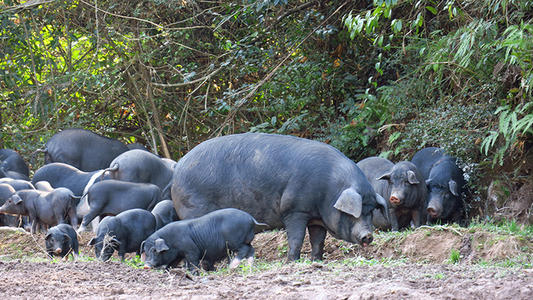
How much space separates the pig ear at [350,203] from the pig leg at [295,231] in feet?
1.22

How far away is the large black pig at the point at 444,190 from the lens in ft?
29.9

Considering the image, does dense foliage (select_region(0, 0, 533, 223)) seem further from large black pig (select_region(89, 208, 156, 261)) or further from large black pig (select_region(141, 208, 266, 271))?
large black pig (select_region(89, 208, 156, 261))

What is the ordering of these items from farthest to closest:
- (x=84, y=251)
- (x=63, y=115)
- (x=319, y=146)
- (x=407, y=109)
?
(x=63, y=115)
(x=407, y=109)
(x=84, y=251)
(x=319, y=146)

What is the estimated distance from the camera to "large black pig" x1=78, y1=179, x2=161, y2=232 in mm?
9180

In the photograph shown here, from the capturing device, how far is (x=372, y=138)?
1135 cm

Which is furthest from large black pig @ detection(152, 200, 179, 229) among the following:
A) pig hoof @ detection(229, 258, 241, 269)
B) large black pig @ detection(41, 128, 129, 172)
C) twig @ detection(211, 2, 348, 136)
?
large black pig @ detection(41, 128, 129, 172)

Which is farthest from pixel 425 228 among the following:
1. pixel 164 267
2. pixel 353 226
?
pixel 164 267

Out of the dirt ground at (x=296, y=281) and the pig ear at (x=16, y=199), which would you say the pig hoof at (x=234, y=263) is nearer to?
the dirt ground at (x=296, y=281)

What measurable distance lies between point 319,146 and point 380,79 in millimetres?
5003

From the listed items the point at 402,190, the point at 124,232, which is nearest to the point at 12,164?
the point at 124,232

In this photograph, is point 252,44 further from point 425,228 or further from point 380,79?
point 425,228

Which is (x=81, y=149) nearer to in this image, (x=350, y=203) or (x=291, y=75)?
(x=291, y=75)

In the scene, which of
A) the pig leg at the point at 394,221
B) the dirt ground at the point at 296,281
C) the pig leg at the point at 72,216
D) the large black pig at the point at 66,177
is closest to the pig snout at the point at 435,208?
the pig leg at the point at 394,221

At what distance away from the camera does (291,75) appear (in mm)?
11945
